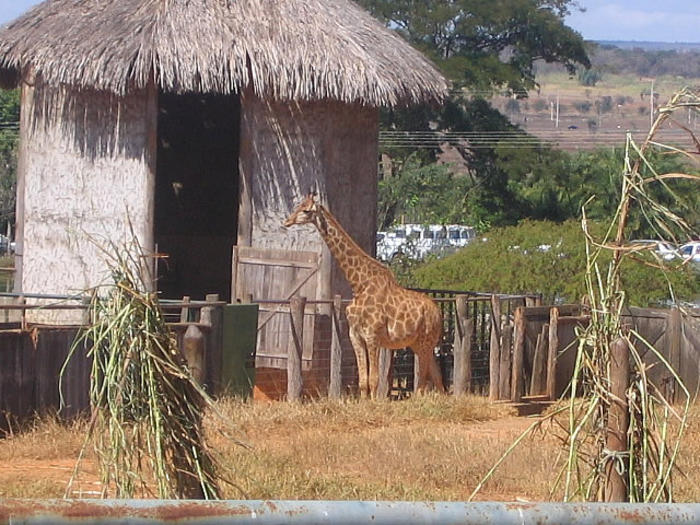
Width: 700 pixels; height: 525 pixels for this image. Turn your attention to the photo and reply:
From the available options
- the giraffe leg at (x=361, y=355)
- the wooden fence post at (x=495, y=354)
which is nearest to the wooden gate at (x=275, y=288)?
the giraffe leg at (x=361, y=355)

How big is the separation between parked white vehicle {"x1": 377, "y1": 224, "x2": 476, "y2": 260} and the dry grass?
12.4 meters

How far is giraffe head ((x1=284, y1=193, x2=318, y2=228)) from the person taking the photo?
44.1 ft

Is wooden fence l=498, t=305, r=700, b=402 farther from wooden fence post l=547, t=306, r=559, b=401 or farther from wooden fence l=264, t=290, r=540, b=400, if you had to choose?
wooden fence l=264, t=290, r=540, b=400

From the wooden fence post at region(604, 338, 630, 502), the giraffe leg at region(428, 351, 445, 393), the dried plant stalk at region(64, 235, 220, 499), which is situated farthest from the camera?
the giraffe leg at region(428, 351, 445, 393)

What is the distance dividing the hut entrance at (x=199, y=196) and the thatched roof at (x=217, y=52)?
3983 mm

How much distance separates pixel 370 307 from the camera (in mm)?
13289

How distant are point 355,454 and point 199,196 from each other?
9.35 m

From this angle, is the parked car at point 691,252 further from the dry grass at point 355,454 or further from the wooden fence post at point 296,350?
the wooden fence post at point 296,350

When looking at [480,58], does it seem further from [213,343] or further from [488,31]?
[213,343]

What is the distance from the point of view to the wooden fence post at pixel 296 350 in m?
13.0

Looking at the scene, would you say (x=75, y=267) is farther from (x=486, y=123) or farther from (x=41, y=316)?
(x=486, y=123)

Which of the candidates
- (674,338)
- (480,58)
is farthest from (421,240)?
(674,338)

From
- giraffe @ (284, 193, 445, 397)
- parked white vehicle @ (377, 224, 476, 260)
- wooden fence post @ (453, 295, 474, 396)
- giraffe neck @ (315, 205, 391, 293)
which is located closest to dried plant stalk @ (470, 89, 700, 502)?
giraffe @ (284, 193, 445, 397)

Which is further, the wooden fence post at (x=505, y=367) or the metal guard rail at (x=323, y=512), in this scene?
the wooden fence post at (x=505, y=367)
